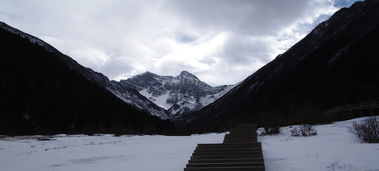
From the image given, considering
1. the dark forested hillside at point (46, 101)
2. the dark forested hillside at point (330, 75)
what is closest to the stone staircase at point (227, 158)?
the dark forested hillside at point (330, 75)

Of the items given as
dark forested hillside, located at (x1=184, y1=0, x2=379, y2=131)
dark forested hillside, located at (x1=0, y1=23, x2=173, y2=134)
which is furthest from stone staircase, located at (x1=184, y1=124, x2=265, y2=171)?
dark forested hillside, located at (x1=0, y1=23, x2=173, y2=134)

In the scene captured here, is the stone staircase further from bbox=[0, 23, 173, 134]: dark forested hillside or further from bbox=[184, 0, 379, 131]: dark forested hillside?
bbox=[0, 23, 173, 134]: dark forested hillside

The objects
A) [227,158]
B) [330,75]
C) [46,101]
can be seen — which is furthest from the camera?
[330,75]

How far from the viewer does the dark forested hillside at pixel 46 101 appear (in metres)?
71.0

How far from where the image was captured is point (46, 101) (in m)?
81.9

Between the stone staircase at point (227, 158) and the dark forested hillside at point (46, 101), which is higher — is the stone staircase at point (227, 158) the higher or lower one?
the lower one

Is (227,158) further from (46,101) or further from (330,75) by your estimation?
(330,75)

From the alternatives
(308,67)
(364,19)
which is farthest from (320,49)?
(364,19)

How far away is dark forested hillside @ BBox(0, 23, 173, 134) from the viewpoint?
7100 cm

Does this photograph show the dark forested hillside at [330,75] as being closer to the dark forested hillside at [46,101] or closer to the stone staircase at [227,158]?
the stone staircase at [227,158]

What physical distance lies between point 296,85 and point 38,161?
3900 inches

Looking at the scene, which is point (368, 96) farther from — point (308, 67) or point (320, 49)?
point (320, 49)

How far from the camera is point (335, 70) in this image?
289 ft

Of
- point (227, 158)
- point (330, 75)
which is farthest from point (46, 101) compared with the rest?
point (330, 75)
